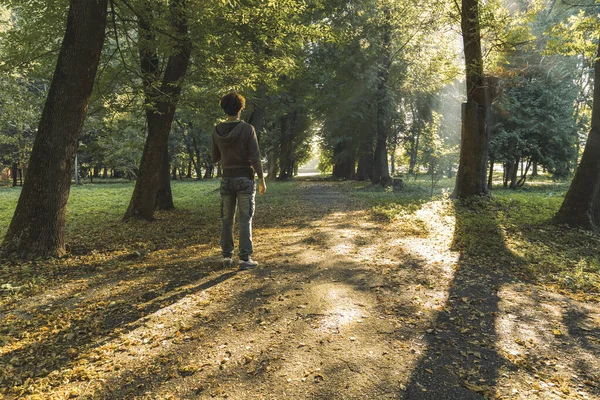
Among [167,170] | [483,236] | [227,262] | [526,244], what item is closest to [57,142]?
[227,262]

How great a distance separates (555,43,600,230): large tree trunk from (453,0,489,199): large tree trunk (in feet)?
7.79

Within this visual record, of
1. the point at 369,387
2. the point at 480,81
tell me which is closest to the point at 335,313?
the point at 369,387

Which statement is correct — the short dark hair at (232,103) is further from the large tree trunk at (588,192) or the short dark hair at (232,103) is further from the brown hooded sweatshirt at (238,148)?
the large tree trunk at (588,192)

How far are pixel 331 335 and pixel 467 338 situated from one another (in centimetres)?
134

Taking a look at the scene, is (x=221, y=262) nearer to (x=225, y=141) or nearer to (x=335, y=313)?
(x=225, y=141)

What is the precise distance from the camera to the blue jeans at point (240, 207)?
4961 millimetres

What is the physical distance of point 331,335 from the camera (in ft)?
10.7

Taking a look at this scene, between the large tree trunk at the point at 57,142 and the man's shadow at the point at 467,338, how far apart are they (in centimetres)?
571

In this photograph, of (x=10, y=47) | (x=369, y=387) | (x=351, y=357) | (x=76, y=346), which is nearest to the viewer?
(x=369, y=387)

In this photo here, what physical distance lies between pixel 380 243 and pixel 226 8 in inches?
227

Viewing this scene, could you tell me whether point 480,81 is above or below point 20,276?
above

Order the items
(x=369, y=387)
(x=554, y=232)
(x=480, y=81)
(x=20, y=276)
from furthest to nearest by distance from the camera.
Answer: (x=480, y=81) → (x=554, y=232) → (x=20, y=276) → (x=369, y=387)

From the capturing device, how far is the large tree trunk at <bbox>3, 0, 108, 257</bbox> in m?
5.32

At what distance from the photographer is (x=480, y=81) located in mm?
9992
